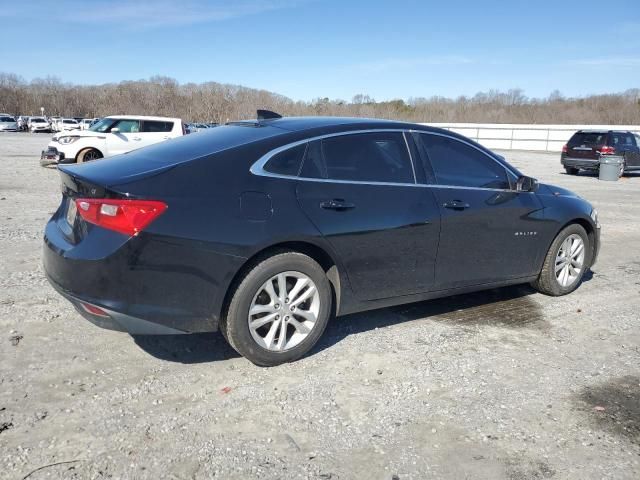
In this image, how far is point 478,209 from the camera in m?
4.69

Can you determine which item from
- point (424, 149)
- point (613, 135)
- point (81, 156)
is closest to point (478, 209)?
point (424, 149)

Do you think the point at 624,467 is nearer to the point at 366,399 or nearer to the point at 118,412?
the point at 366,399

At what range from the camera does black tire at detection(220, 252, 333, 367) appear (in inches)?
140

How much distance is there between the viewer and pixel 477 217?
4.68 metres

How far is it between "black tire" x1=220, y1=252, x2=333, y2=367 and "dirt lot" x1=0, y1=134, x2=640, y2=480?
0.36ft

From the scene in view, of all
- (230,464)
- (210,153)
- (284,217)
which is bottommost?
(230,464)

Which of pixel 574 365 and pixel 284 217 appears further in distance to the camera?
pixel 574 365

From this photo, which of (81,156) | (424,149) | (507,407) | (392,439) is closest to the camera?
(392,439)

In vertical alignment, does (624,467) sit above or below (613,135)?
below

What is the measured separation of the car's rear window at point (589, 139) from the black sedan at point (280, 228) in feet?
57.9

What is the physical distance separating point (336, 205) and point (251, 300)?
883 mm

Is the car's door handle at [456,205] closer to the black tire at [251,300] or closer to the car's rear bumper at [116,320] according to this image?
the black tire at [251,300]

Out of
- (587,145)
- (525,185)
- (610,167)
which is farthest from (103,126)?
(610,167)

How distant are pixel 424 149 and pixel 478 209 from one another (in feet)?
2.25
